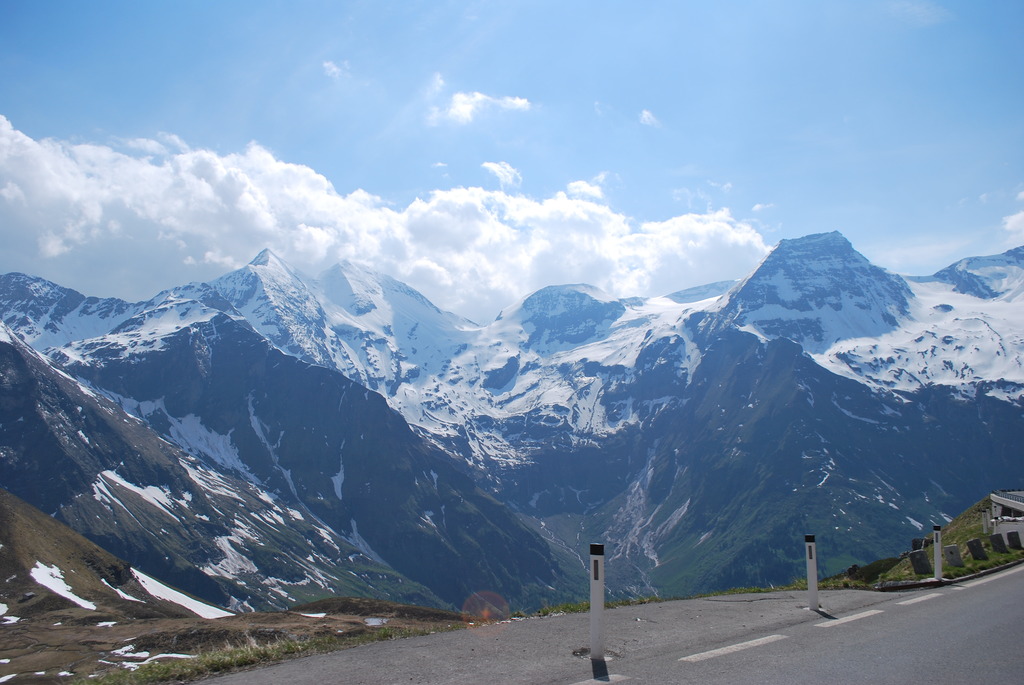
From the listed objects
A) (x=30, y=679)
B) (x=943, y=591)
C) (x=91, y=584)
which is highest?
(x=943, y=591)

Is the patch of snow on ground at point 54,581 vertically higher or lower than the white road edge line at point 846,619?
lower

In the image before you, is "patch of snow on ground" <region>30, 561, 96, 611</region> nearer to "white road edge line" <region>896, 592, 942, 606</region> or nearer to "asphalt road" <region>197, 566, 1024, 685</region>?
"asphalt road" <region>197, 566, 1024, 685</region>

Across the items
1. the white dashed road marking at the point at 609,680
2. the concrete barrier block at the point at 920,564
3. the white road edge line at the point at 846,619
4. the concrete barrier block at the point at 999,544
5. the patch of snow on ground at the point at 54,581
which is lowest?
the patch of snow on ground at the point at 54,581

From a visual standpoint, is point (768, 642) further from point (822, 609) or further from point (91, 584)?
point (91, 584)

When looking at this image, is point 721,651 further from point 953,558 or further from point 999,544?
point 999,544

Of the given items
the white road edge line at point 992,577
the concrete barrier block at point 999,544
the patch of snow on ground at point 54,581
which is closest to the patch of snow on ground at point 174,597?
the patch of snow on ground at point 54,581

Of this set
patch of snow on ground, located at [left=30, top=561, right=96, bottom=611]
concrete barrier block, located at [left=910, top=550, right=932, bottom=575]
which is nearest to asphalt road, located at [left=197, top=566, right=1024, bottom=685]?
concrete barrier block, located at [left=910, top=550, right=932, bottom=575]

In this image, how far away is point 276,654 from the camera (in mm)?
11602

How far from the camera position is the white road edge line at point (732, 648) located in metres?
10.4

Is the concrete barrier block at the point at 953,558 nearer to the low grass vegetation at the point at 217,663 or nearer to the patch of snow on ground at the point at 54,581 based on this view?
the low grass vegetation at the point at 217,663

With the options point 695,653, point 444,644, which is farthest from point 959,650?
point 444,644

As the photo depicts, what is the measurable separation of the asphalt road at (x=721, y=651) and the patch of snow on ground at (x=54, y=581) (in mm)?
142276

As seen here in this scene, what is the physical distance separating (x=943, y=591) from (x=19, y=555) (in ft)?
539

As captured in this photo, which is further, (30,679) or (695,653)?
(30,679)
